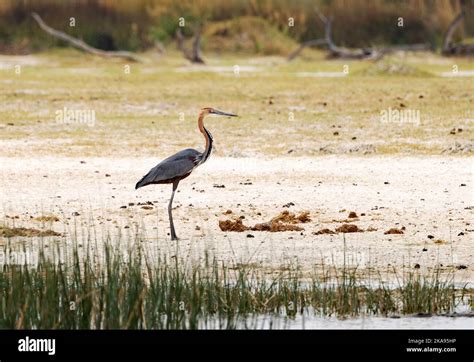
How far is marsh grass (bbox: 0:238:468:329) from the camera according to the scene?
24.2 ft

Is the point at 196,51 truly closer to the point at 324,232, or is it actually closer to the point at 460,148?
the point at 460,148

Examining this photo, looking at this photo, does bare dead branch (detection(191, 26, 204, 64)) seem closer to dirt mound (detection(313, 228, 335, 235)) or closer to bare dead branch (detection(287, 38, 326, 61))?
bare dead branch (detection(287, 38, 326, 61))

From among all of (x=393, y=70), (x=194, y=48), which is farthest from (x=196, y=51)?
(x=393, y=70)

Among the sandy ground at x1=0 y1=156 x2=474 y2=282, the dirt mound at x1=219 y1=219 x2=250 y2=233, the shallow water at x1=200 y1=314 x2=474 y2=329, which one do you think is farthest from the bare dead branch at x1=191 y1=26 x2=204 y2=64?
the shallow water at x1=200 y1=314 x2=474 y2=329

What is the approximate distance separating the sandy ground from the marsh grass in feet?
3.17

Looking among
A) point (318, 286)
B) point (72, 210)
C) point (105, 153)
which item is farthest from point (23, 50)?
point (318, 286)

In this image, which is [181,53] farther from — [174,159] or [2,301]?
[2,301]

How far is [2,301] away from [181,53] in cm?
2616

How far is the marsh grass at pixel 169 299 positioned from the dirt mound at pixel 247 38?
25705mm

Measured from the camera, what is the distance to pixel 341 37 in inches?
1369

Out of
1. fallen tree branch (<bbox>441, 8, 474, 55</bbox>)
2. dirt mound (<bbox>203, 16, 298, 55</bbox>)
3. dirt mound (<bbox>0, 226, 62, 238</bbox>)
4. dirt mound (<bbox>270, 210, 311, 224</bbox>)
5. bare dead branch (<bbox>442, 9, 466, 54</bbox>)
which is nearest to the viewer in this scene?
dirt mound (<bbox>0, 226, 62, 238</bbox>)

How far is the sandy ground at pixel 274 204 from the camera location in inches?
409

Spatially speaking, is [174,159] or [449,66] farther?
[449,66]

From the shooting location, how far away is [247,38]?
1366 inches
